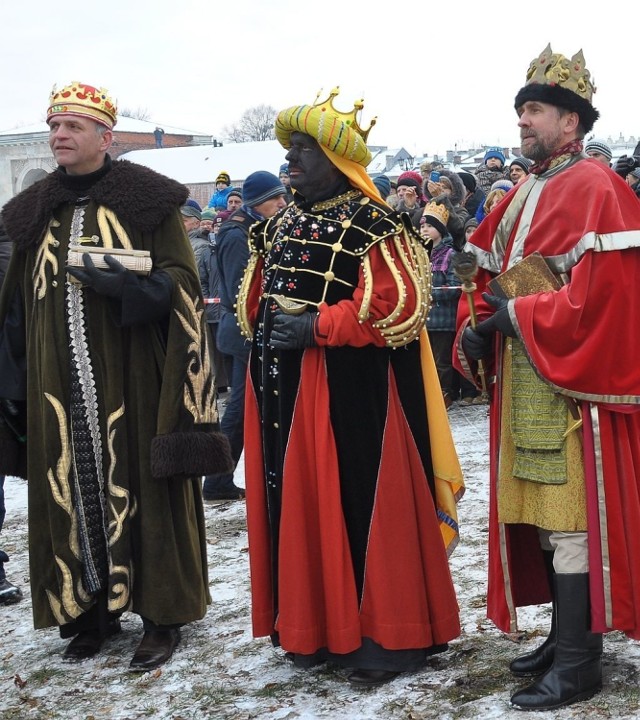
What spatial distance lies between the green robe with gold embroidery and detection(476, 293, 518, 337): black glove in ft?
4.19

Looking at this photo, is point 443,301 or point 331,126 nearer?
point 331,126

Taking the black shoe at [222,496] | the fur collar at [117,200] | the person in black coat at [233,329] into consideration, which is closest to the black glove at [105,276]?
the fur collar at [117,200]

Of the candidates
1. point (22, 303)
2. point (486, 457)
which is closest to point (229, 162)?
point (486, 457)

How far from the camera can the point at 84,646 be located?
4254 mm

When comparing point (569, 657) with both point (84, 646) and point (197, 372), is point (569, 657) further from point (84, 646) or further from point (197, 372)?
point (84, 646)

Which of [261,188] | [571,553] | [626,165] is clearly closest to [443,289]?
[626,165]

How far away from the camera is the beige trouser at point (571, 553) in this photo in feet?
11.0

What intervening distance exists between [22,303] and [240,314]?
1.02 meters

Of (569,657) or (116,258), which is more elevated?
(116,258)

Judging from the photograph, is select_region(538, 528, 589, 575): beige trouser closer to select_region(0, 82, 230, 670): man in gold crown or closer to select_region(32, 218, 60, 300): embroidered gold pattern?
select_region(0, 82, 230, 670): man in gold crown

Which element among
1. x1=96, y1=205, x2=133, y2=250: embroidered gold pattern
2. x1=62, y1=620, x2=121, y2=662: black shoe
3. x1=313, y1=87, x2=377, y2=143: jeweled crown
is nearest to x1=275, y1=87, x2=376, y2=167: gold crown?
x1=313, y1=87, x2=377, y2=143: jeweled crown

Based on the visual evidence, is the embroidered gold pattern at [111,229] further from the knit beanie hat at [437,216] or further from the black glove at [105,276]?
the knit beanie hat at [437,216]

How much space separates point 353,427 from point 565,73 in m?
1.46

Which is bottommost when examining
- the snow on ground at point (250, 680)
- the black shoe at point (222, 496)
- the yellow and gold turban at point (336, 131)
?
the snow on ground at point (250, 680)
